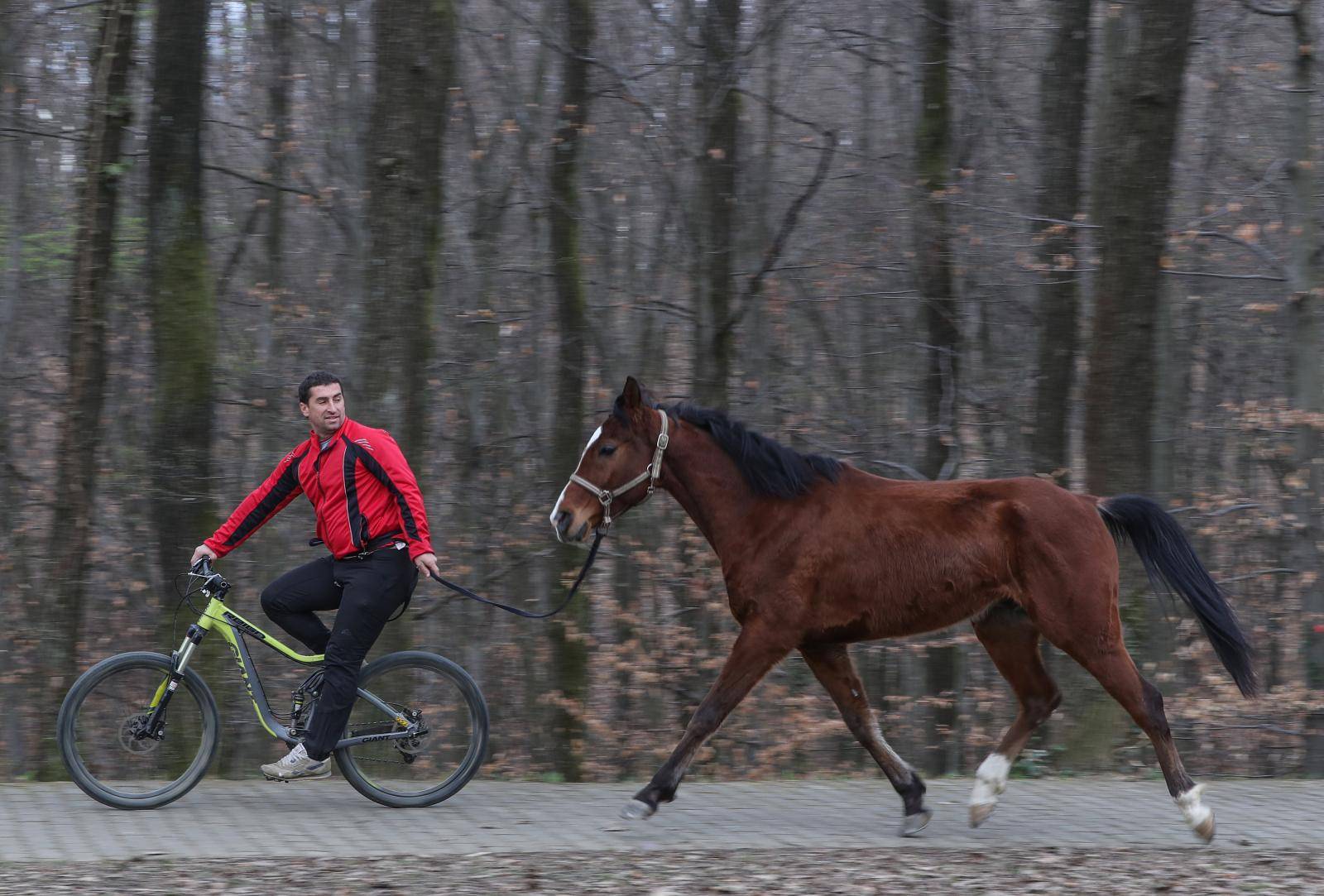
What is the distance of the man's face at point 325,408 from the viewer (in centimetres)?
725

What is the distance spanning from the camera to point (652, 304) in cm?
1129

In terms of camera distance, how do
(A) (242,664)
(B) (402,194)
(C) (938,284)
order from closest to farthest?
(A) (242,664) < (B) (402,194) < (C) (938,284)

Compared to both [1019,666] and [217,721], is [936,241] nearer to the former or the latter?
[1019,666]

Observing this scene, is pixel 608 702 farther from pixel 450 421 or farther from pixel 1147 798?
pixel 1147 798

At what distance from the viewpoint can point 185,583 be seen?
899 cm

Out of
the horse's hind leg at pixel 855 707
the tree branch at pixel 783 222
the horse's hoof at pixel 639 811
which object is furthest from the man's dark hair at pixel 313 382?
the tree branch at pixel 783 222

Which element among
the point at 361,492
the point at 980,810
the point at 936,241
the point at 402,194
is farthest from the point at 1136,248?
the point at 361,492

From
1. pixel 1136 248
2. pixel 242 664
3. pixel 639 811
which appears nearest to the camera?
pixel 639 811

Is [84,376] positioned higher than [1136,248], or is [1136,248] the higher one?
[1136,248]

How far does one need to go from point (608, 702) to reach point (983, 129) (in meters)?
6.06

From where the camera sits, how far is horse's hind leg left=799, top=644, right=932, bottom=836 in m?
7.20

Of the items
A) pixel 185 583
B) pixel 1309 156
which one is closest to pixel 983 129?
pixel 1309 156

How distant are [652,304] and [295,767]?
17.4ft

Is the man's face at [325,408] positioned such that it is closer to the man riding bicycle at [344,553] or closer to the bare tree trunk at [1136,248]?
the man riding bicycle at [344,553]
